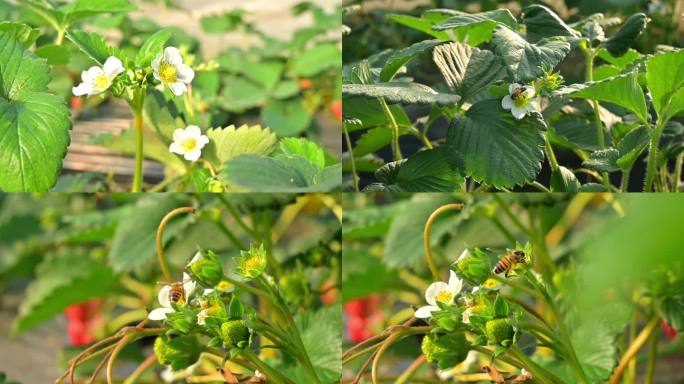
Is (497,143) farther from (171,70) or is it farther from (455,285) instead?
(171,70)

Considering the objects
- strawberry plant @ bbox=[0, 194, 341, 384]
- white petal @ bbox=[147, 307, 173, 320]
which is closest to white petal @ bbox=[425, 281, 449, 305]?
strawberry plant @ bbox=[0, 194, 341, 384]

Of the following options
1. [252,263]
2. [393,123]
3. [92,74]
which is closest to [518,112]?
[393,123]

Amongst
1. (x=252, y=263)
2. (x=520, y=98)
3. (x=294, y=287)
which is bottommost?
(x=294, y=287)

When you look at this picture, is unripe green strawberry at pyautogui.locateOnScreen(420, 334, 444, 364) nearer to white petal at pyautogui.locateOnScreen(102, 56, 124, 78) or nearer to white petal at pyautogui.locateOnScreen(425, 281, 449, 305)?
white petal at pyautogui.locateOnScreen(425, 281, 449, 305)

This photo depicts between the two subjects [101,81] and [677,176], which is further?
[677,176]

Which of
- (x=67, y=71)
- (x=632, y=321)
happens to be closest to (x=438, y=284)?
(x=632, y=321)

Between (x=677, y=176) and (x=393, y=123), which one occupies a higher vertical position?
(x=393, y=123)

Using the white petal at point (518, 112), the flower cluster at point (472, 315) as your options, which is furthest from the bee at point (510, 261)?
the white petal at point (518, 112)
